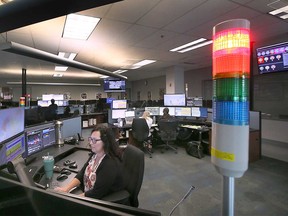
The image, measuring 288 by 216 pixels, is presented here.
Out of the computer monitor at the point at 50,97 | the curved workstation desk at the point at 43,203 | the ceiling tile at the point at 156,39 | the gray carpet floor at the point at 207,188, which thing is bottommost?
the gray carpet floor at the point at 207,188

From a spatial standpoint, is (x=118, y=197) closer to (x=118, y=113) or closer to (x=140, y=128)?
(x=140, y=128)

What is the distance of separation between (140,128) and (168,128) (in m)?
0.70

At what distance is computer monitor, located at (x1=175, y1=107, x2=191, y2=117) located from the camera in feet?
16.5

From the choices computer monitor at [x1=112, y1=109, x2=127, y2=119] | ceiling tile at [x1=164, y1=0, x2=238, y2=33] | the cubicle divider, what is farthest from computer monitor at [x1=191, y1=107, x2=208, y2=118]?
the cubicle divider

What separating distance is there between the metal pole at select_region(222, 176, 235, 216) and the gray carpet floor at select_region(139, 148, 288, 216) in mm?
1686

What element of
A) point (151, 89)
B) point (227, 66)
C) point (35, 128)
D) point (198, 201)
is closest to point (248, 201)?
point (198, 201)

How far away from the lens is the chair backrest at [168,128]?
14.2 feet

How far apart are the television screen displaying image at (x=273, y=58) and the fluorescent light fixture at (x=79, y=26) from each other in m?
3.53

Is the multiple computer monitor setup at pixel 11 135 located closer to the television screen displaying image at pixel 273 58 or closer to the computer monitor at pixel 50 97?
the television screen displaying image at pixel 273 58

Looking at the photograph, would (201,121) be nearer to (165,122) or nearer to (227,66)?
(165,122)

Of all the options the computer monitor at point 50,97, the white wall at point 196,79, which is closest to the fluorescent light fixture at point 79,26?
the white wall at point 196,79

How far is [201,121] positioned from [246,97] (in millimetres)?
4455

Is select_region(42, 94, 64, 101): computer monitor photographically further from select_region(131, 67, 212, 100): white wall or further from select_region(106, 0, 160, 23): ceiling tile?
select_region(106, 0, 160, 23): ceiling tile

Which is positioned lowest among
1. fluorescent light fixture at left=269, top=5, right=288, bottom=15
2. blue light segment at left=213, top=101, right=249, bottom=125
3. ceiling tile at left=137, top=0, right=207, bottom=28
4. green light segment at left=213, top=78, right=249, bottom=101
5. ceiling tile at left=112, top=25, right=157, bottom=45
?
blue light segment at left=213, top=101, right=249, bottom=125
